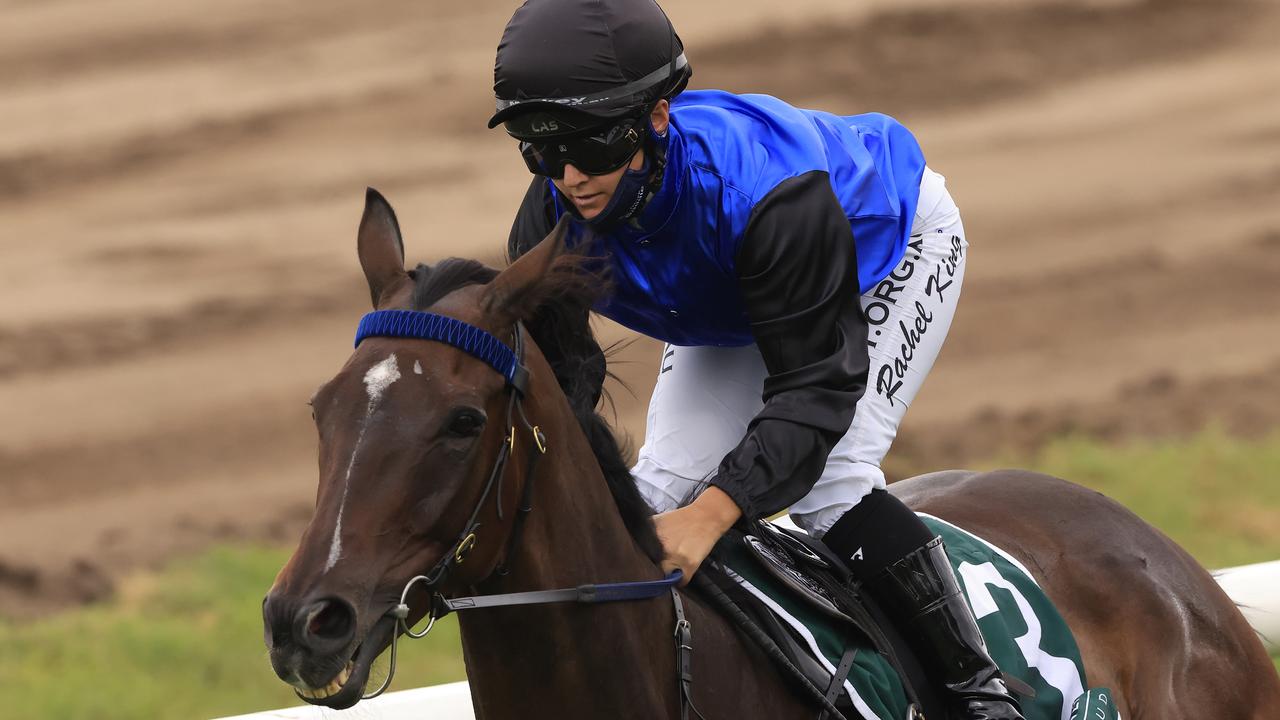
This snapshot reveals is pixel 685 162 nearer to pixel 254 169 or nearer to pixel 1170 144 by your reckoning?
pixel 254 169

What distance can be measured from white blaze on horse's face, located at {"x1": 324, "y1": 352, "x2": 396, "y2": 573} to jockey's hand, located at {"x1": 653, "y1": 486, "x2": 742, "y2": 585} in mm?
654

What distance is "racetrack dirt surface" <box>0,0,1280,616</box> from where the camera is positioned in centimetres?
839

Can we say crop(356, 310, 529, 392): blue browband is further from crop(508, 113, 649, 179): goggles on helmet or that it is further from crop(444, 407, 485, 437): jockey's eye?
crop(508, 113, 649, 179): goggles on helmet

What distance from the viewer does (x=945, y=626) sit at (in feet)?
10.0

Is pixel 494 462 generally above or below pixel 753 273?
below

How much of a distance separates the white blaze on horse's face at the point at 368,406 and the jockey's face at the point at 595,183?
0.64 metres

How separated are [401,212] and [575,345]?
825 centimetres

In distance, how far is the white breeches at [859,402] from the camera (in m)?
3.13

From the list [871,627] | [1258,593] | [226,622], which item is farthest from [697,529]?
[226,622]

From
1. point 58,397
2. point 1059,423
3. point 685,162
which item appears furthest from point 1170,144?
point 685,162

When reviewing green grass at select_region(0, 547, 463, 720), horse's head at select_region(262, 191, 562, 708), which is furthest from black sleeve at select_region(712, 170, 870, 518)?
green grass at select_region(0, 547, 463, 720)

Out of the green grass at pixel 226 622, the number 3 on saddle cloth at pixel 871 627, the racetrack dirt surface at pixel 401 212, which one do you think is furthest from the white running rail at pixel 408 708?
the racetrack dirt surface at pixel 401 212

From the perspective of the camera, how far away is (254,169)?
36.6 ft

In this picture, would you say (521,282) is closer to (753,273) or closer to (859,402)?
(753,273)
